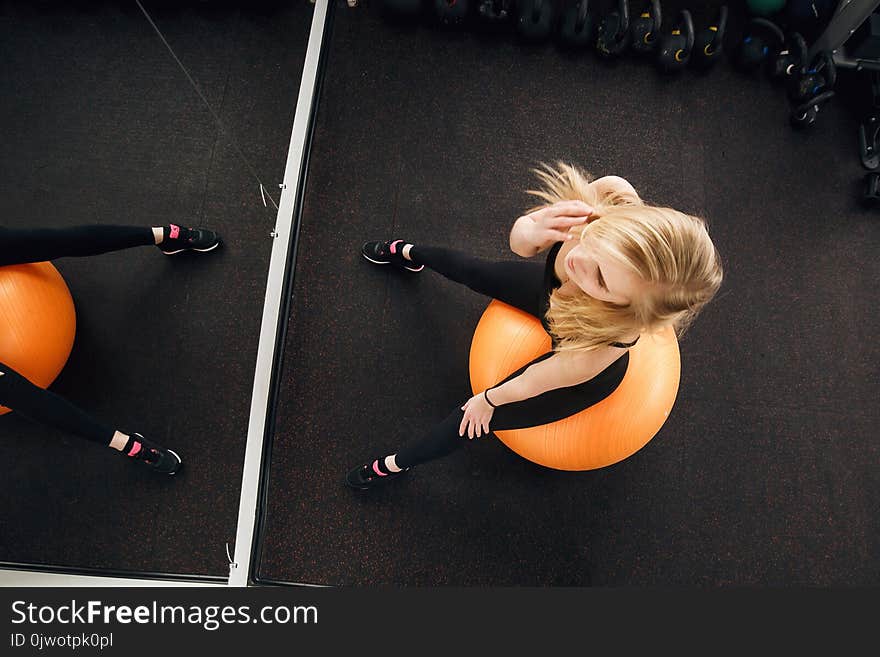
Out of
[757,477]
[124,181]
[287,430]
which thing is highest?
[124,181]

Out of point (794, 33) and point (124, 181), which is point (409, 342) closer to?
point (124, 181)

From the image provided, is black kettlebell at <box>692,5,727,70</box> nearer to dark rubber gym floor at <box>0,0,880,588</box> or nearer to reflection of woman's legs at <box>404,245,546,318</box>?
dark rubber gym floor at <box>0,0,880,588</box>

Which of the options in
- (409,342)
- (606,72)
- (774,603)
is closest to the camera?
(774,603)

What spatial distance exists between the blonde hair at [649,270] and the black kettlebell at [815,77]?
198cm

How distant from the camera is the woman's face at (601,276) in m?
1.17

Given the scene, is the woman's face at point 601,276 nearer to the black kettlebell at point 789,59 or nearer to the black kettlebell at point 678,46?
the black kettlebell at point 678,46

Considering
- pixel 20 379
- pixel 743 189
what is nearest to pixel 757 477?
pixel 743 189

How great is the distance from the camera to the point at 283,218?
1.94m

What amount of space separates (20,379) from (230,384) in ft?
2.29

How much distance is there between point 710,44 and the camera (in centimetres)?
265

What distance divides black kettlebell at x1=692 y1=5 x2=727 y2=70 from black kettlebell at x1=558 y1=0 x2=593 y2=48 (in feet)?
1.68

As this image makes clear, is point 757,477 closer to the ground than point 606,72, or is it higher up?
closer to the ground

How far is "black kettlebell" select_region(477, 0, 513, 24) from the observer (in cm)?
267

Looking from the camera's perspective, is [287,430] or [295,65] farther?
[295,65]
